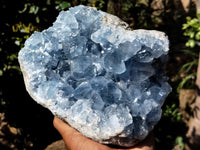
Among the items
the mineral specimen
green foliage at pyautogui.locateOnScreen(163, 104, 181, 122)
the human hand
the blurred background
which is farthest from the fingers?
green foliage at pyautogui.locateOnScreen(163, 104, 181, 122)

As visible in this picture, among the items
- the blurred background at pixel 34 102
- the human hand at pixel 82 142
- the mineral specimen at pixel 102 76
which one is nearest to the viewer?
the mineral specimen at pixel 102 76

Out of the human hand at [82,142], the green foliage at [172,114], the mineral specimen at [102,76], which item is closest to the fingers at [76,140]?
the human hand at [82,142]

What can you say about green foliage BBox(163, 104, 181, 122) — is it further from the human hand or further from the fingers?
the fingers

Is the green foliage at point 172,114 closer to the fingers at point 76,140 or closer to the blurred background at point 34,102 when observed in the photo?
the blurred background at point 34,102

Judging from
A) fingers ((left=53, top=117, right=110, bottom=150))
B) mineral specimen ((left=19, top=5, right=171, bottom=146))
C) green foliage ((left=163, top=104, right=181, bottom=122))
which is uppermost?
mineral specimen ((left=19, top=5, right=171, bottom=146))

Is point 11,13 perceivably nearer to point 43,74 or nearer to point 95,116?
point 43,74

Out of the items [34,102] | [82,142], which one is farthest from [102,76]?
[34,102]
